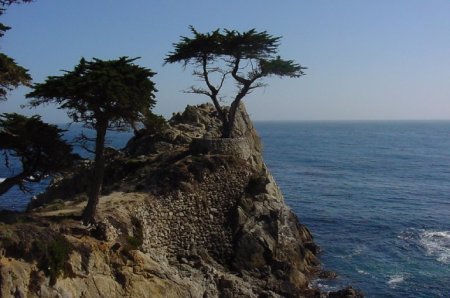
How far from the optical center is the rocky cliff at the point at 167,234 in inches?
793

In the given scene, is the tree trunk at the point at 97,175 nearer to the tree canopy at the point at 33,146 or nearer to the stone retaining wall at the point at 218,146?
the tree canopy at the point at 33,146

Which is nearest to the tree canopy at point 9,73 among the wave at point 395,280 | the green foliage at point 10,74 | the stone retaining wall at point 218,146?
the green foliage at point 10,74

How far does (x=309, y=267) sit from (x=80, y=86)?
828 inches

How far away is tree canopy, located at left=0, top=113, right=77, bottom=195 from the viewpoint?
23.1 metres

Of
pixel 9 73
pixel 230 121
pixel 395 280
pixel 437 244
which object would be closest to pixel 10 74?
pixel 9 73

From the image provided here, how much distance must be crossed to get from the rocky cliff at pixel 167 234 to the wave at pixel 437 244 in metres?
9.79

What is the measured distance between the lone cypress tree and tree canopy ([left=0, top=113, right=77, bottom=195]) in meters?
1.25

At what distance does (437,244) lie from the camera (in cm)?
4166

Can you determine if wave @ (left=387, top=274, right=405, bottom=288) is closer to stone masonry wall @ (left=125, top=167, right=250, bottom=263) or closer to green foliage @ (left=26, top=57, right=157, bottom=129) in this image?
stone masonry wall @ (left=125, top=167, right=250, bottom=263)

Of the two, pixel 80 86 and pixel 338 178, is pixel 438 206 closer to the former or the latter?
pixel 338 178

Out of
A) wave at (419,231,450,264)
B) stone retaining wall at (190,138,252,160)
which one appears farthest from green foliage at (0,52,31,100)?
wave at (419,231,450,264)

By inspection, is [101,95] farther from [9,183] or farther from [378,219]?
[378,219]

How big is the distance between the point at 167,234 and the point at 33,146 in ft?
29.5

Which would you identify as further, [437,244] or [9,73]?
[437,244]
